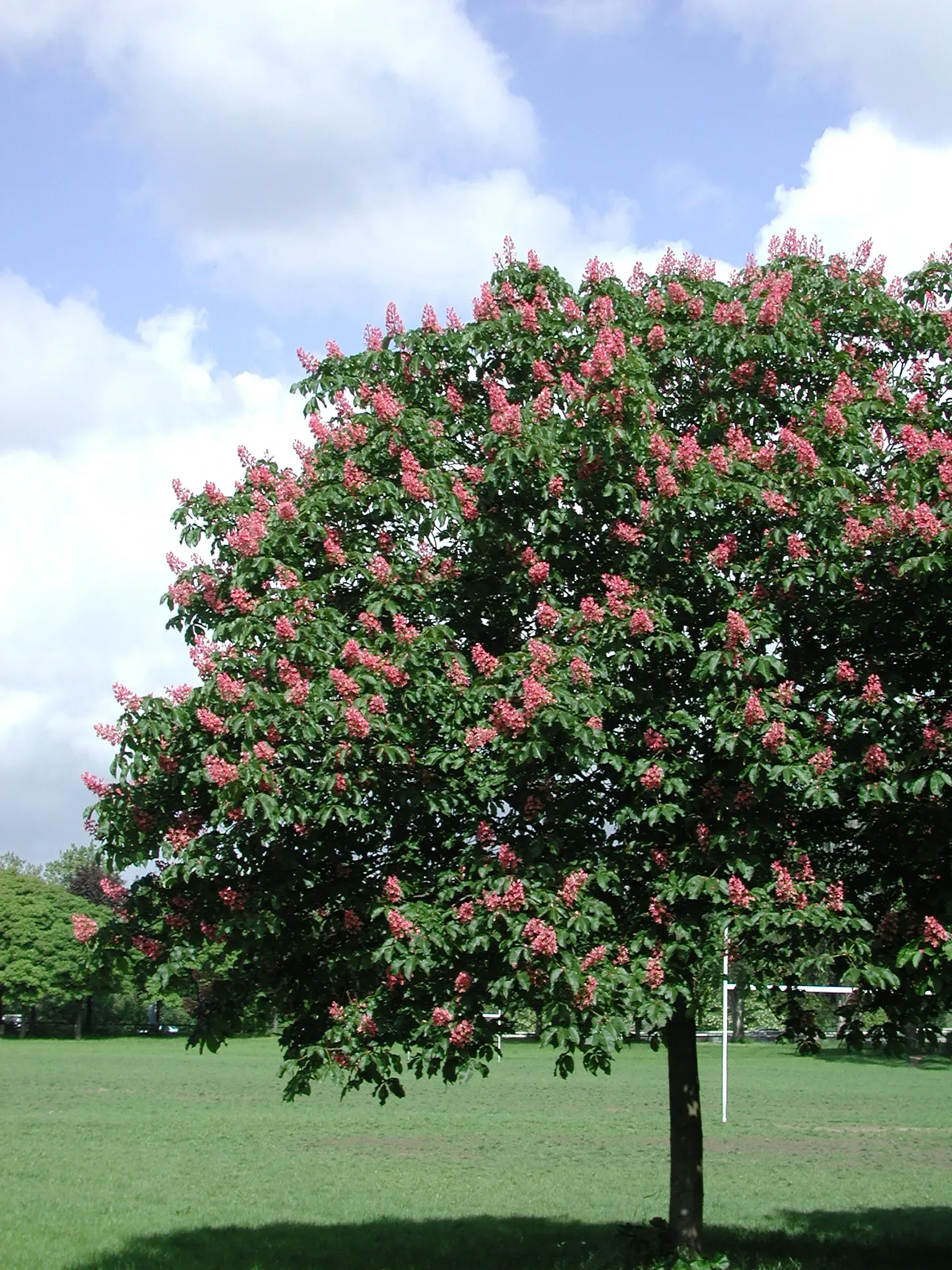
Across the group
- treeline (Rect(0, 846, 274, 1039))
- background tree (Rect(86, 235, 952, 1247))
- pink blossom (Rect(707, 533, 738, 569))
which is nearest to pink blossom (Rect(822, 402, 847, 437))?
background tree (Rect(86, 235, 952, 1247))

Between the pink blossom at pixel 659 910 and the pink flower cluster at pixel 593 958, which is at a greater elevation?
the pink blossom at pixel 659 910

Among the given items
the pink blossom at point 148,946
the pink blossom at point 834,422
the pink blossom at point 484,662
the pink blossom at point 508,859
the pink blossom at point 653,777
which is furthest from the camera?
the pink blossom at point 834,422

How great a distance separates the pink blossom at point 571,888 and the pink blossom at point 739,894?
1.14m

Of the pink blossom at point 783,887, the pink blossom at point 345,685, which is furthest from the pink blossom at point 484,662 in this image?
the pink blossom at point 783,887

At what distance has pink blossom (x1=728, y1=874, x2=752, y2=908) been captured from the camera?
9.85 m

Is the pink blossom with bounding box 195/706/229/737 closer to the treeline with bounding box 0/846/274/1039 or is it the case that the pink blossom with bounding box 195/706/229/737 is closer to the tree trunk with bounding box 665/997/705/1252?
the tree trunk with bounding box 665/997/705/1252

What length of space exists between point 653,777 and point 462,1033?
254cm

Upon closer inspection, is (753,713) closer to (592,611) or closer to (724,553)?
(592,611)

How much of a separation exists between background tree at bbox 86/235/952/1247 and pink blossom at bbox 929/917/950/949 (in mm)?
31

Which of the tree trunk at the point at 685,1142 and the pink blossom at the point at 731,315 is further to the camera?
the tree trunk at the point at 685,1142

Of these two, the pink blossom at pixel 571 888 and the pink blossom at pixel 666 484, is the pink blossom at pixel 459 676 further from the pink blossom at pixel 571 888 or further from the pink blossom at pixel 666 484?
the pink blossom at pixel 666 484

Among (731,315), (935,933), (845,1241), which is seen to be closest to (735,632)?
(935,933)

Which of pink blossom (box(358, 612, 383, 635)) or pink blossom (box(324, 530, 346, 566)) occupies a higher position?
pink blossom (box(324, 530, 346, 566))

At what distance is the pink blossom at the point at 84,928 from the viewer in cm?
1064
